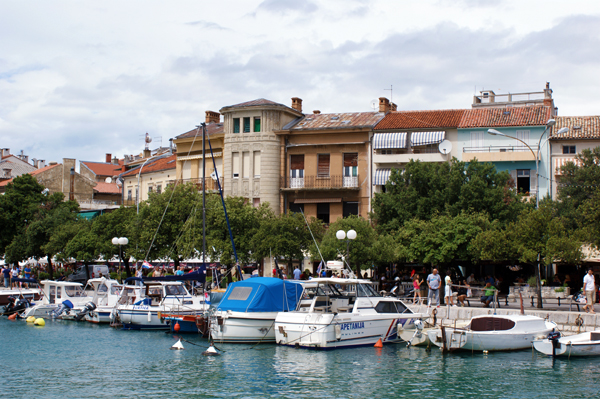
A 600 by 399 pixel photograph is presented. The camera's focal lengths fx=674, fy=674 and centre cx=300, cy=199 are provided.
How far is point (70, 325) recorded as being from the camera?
3253cm

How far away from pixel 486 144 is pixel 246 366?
3001cm

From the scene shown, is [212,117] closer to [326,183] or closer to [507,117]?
[326,183]

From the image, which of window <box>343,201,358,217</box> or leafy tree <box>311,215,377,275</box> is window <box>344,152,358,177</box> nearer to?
window <box>343,201,358,217</box>

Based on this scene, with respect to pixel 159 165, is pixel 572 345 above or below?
below

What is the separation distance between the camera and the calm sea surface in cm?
1761

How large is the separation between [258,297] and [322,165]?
24.7m

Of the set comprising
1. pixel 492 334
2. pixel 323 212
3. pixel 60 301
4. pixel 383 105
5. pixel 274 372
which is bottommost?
pixel 274 372

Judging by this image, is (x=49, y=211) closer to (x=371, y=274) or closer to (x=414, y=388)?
(x=371, y=274)

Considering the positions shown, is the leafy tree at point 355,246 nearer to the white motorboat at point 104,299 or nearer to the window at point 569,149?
the white motorboat at point 104,299

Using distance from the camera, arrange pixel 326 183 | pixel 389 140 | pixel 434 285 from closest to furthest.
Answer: pixel 434 285 → pixel 389 140 → pixel 326 183

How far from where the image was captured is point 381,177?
153 feet

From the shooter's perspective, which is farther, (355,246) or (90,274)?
(90,274)

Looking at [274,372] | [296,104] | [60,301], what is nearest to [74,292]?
[60,301]

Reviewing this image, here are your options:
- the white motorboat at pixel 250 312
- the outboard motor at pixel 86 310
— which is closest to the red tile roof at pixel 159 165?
the outboard motor at pixel 86 310
